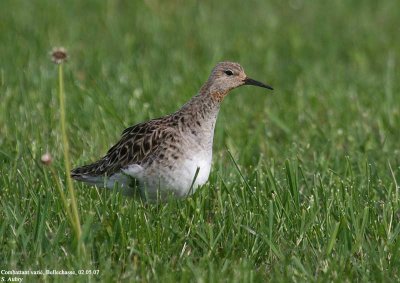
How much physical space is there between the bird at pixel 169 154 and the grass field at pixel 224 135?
6.0 inches

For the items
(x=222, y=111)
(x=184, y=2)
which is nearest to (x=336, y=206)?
(x=222, y=111)

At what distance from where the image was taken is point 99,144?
8.17 m

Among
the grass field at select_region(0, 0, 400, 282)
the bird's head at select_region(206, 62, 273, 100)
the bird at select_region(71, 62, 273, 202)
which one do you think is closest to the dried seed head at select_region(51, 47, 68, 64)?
the grass field at select_region(0, 0, 400, 282)

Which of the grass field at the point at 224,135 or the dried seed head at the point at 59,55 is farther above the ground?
the dried seed head at the point at 59,55

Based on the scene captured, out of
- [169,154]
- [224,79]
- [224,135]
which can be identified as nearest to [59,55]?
[169,154]

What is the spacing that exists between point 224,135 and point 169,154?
2.40 m

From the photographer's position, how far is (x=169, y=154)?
638 cm

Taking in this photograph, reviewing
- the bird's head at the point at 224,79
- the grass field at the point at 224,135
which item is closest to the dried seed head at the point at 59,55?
the grass field at the point at 224,135

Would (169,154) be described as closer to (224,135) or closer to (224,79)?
(224,79)

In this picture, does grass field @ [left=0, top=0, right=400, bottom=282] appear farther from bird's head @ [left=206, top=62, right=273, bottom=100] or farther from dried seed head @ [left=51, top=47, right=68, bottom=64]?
dried seed head @ [left=51, top=47, right=68, bottom=64]

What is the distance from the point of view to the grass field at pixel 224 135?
5.61 m

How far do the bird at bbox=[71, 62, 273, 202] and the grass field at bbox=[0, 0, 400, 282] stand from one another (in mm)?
153

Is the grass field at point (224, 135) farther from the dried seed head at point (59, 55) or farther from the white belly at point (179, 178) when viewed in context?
the dried seed head at point (59, 55)

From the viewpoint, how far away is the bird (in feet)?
20.8
